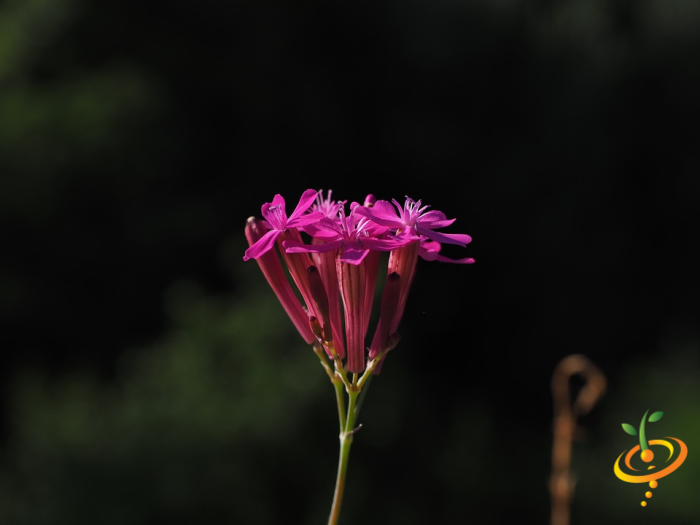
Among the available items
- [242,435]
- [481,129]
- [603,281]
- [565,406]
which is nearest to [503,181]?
[481,129]

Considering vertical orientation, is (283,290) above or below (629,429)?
above

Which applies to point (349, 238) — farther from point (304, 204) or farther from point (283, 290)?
point (283, 290)

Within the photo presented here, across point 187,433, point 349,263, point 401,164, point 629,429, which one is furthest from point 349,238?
point 401,164

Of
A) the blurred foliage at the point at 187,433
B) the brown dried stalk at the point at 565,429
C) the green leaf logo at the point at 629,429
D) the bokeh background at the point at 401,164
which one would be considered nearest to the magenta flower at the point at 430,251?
the brown dried stalk at the point at 565,429

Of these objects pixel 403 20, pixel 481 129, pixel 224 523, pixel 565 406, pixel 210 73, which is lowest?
pixel 224 523

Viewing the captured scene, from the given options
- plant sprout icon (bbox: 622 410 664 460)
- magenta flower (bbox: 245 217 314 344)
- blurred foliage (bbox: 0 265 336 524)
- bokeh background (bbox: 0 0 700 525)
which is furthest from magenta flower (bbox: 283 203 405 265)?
bokeh background (bbox: 0 0 700 525)

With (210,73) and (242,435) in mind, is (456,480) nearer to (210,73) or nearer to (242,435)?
(242,435)

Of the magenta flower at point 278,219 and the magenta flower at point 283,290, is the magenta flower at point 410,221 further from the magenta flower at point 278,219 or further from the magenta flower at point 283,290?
the magenta flower at point 283,290
